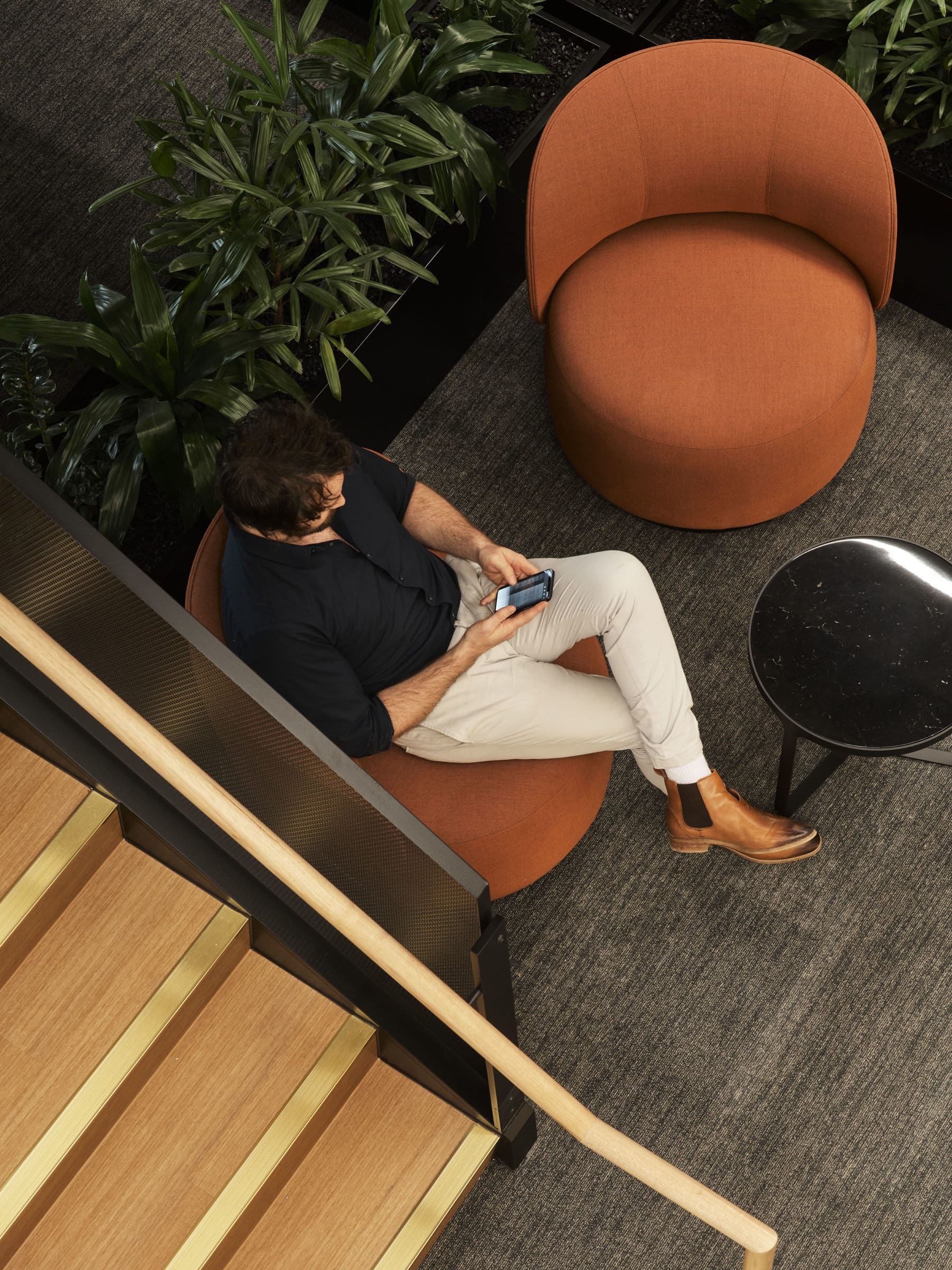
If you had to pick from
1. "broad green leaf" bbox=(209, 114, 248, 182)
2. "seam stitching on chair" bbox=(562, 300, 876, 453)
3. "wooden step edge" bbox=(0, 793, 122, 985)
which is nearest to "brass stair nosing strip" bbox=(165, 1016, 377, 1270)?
"wooden step edge" bbox=(0, 793, 122, 985)

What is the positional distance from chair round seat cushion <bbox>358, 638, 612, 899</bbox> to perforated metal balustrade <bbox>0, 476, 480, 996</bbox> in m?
0.61

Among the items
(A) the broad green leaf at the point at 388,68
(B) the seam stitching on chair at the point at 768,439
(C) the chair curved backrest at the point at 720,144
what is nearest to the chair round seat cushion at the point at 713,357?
(B) the seam stitching on chair at the point at 768,439

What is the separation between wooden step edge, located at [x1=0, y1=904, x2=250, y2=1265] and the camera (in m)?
2.03

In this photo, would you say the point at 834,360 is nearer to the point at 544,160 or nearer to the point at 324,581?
the point at 544,160

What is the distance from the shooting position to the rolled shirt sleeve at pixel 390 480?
2593 mm

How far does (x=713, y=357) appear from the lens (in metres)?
2.79

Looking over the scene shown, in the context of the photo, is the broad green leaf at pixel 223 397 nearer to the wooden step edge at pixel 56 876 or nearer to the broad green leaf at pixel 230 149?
the broad green leaf at pixel 230 149

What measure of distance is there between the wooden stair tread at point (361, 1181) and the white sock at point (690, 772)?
0.84 meters

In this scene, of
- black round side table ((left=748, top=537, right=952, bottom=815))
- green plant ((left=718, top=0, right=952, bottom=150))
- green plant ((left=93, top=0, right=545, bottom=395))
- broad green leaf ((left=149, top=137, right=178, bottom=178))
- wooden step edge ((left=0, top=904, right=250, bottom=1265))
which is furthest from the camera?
green plant ((left=718, top=0, right=952, bottom=150))

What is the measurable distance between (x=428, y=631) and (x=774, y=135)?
4.57 ft

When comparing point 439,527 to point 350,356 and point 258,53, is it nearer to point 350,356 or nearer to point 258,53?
point 350,356

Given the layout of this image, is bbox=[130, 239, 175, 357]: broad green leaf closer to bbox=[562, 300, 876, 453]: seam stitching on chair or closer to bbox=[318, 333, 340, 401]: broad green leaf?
bbox=[318, 333, 340, 401]: broad green leaf

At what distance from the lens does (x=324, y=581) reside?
2.34m

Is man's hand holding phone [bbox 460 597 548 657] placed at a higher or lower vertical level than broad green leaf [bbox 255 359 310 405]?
lower
